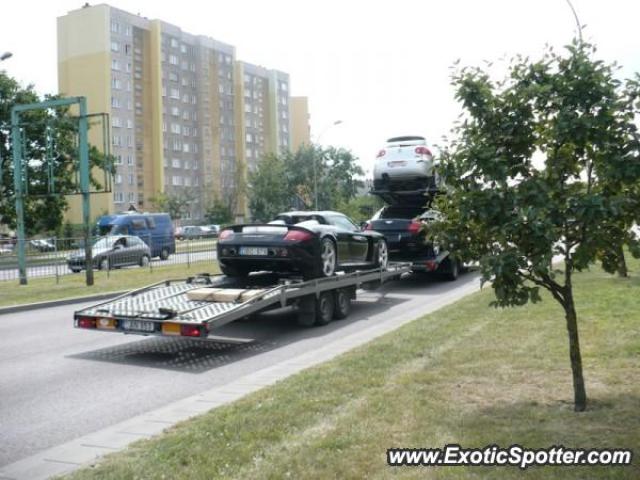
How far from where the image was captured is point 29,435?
556 cm

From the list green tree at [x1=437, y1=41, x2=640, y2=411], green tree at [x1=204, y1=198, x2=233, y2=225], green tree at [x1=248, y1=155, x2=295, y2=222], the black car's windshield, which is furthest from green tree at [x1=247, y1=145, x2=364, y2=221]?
green tree at [x1=437, y1=41, x2=640, y2=411]

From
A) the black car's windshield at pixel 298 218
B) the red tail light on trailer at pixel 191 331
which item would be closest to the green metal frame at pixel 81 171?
the black car's windshield at pixel 298 218

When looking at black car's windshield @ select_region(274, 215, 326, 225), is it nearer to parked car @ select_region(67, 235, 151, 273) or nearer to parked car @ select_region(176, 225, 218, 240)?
parked car @ select_region(67, 235, 151, 273)

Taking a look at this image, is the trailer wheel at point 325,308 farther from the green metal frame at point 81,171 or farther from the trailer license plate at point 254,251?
the green metal frame at point 81,171

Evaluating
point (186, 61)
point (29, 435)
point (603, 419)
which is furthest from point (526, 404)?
point (186, 61)

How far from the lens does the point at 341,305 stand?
12.0 meters

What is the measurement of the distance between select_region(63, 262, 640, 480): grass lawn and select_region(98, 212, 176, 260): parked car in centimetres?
2646

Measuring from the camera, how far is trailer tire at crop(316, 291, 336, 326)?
11212 millimetres

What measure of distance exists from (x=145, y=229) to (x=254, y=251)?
24.4 metres

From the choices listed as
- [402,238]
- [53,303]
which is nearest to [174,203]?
[402,238]

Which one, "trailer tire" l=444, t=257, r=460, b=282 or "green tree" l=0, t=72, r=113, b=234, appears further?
"green tree" l=0, t=72, r=113, b=234

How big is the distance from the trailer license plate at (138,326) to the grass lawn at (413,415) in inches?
98.0

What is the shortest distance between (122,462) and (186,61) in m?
85.4

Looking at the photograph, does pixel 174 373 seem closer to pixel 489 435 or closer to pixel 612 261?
pixel 489 435
